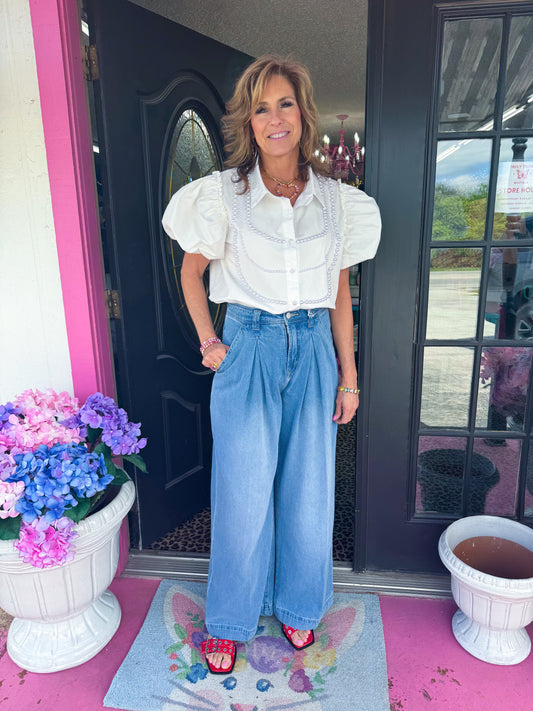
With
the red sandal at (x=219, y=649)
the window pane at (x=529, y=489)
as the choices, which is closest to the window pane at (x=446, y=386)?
the window pane at (x=529, y=489)

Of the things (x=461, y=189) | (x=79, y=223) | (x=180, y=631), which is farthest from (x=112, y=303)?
(x=461, y=189)

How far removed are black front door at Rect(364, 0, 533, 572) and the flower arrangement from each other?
0.96 m

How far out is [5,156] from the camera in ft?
5.75

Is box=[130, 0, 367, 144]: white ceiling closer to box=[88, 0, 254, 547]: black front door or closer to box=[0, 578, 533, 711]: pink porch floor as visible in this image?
box=[88, 0, 254, 547]: black front door

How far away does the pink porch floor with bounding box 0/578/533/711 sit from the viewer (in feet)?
4.94

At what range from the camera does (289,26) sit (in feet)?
9.92

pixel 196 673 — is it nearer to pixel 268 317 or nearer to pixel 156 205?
pixel 268 317

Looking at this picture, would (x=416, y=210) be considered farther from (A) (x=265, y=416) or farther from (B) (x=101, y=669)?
(B) (x=101, y=669)

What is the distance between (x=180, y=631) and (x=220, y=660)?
223mm

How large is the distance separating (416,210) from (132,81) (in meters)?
1.17

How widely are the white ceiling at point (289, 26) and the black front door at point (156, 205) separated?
0.56 m

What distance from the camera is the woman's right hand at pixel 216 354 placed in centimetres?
146

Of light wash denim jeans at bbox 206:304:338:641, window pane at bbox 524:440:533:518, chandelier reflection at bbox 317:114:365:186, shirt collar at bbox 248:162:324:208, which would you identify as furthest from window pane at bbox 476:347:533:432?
→ chandelier reflection at bbox 317:114:365:186

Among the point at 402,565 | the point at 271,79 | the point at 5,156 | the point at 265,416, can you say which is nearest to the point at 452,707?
the point at 402,565
